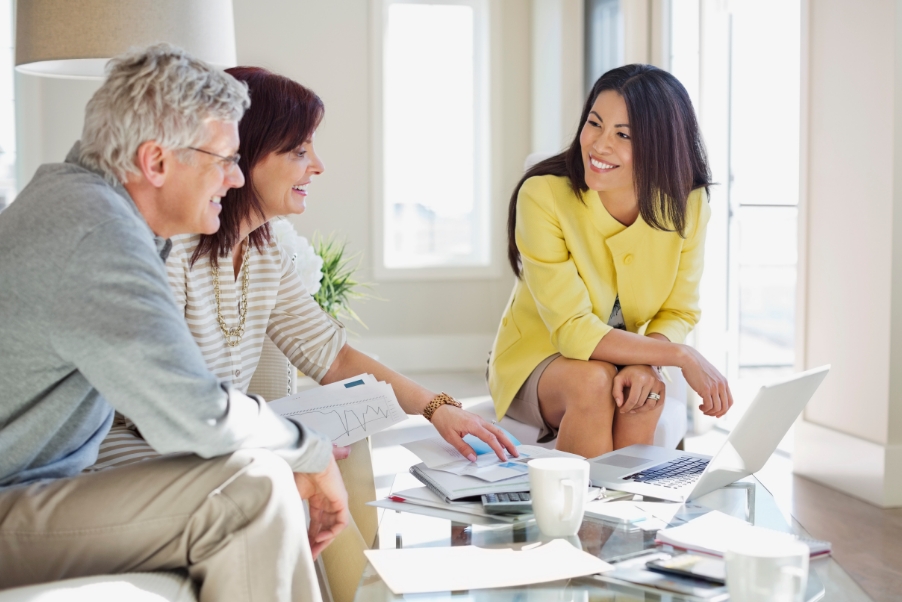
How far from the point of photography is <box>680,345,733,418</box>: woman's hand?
1.85 meters

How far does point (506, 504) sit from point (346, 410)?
0.42 metres

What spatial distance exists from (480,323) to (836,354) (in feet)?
9.72

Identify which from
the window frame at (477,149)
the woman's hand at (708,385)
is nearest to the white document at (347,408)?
the woman's hand at (708,385)

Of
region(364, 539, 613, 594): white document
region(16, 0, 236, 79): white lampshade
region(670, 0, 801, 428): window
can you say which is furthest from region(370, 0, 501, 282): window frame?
region(364, 539, 613, 594): white document

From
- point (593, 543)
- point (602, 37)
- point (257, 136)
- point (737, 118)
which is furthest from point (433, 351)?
point (593, 543)

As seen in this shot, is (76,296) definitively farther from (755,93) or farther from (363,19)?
(363,19)

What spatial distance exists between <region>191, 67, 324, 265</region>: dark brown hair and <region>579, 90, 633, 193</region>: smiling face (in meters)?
0.71

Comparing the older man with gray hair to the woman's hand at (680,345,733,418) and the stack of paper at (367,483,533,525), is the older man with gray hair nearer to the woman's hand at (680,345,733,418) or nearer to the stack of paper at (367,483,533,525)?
the stack of paper at (367,483,533,525)

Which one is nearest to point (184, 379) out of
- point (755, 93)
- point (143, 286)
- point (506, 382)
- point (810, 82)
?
point (143, 286)

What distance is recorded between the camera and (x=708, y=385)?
185cm

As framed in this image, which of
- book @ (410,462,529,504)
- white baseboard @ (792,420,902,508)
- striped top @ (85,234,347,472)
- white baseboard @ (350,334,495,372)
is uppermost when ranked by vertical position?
striped top @ (85,234,347,472)

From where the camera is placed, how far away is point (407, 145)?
556cm

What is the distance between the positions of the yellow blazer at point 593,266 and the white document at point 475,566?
913 mm

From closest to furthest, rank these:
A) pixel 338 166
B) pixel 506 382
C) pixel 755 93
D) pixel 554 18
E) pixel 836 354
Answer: pixel 506 382 → pixel 836 354 → pixel 755 93 → pixel 554 18 → pixel 338 166
